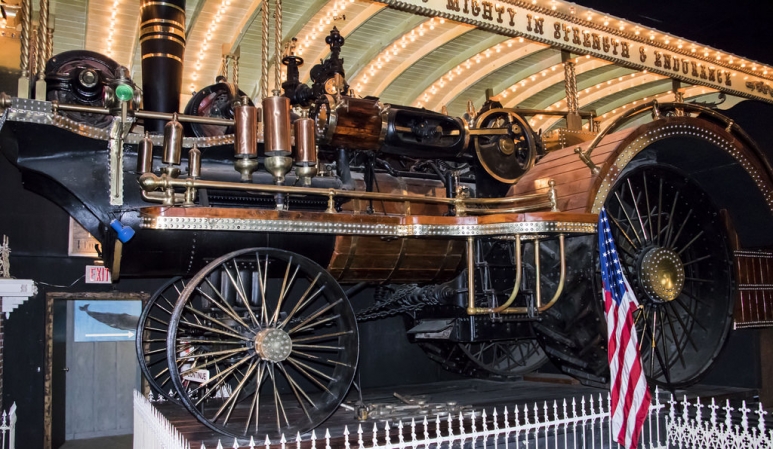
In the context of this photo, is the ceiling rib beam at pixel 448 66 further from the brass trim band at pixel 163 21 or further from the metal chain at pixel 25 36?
the metal chain at pixel 25 36

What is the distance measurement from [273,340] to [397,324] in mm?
4122

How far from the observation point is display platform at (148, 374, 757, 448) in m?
5.11

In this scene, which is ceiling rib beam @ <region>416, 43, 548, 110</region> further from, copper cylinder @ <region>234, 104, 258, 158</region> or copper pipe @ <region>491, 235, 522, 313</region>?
copper cylinder @ <region>234, 104, 258, 158</region>

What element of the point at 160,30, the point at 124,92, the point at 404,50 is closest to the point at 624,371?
the point at 124,92

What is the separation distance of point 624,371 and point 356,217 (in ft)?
7.49

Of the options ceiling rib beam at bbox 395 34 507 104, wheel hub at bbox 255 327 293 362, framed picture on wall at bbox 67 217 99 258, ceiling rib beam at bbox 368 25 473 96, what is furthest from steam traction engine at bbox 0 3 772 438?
ceiling rib beam at bbox 395 34 507 104

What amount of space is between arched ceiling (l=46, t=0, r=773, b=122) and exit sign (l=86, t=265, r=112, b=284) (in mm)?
3284

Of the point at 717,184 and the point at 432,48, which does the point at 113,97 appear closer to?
the point at 717,184

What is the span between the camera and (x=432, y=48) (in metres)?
12.4

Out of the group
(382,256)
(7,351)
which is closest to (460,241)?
(382,256)

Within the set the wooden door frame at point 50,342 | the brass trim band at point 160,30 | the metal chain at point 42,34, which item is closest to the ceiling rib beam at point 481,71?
the brass trim band at point 160,30

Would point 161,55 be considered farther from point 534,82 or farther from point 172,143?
point 534,82

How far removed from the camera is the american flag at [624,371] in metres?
4.85

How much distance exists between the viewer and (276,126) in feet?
16.2
